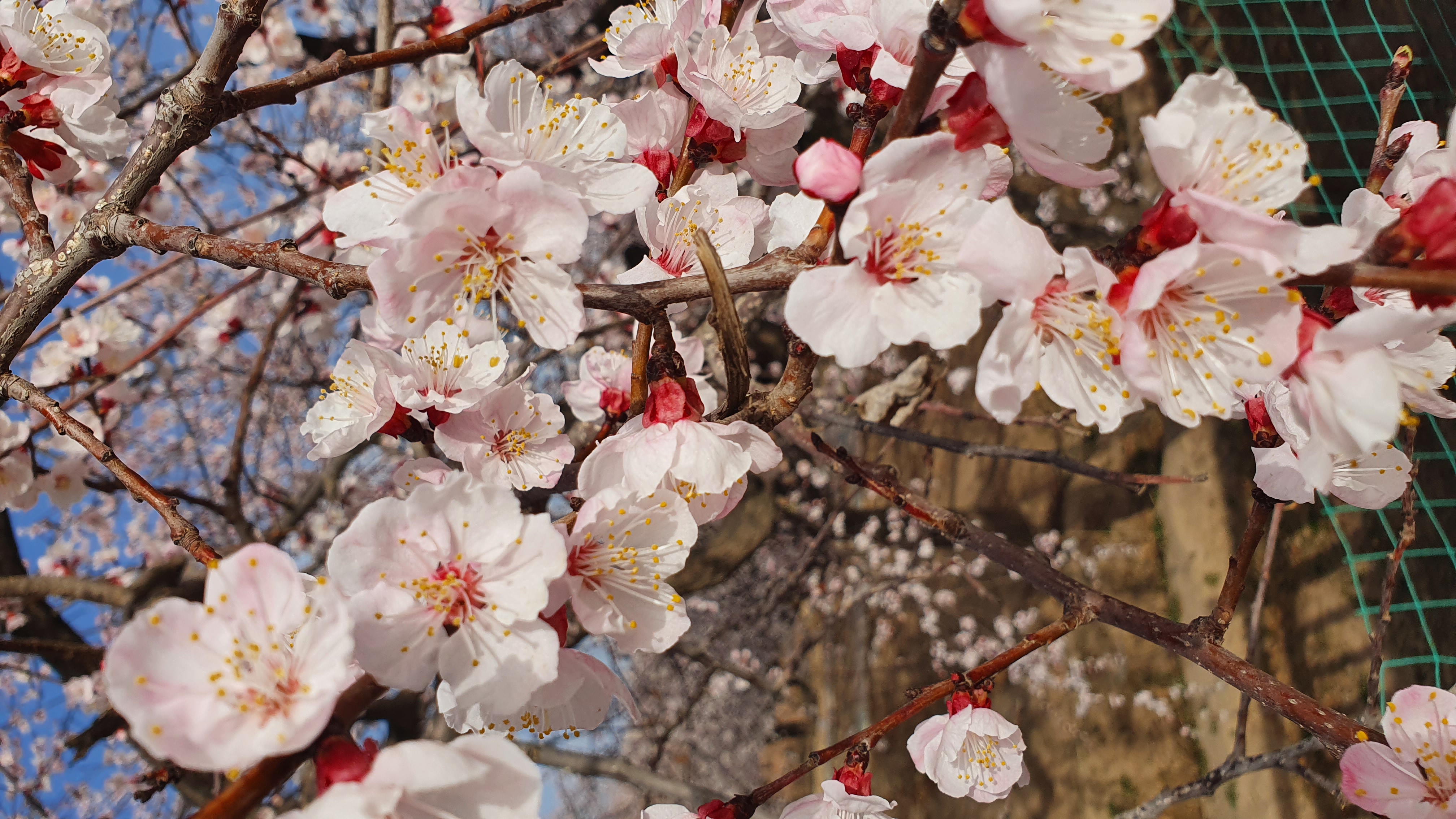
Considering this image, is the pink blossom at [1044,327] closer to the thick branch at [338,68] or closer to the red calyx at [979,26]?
the red calyx at [979,26]

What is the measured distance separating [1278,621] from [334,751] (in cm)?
333

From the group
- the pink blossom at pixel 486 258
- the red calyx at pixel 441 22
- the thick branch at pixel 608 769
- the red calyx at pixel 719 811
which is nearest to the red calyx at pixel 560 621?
the pink blossom at pixel 486 258

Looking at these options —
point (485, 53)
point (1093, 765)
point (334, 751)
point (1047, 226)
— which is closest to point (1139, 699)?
point (1093, 765)

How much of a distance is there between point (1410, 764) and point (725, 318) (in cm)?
103

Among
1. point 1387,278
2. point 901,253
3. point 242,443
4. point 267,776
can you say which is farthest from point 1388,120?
point 242,443

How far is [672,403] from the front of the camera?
2.89 feet

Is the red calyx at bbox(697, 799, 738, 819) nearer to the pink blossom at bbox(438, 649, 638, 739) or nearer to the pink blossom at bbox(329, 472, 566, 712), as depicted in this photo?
the pink blossom at bbox(438, 649, 638, 739)

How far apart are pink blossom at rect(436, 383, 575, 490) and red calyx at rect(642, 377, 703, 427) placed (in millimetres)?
379

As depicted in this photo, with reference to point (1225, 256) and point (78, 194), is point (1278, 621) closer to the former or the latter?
point (1225, 256)

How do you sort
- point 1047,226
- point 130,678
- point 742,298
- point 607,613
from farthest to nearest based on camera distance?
point 1047,226, point 742,298, point 607,613, point 130,678

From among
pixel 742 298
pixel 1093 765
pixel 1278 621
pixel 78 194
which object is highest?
pixel 78 194

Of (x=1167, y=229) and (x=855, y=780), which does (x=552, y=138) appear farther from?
(x=855, y=780)

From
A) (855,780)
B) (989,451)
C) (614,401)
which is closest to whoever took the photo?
(855,780)

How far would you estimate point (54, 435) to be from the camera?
8.70ft
